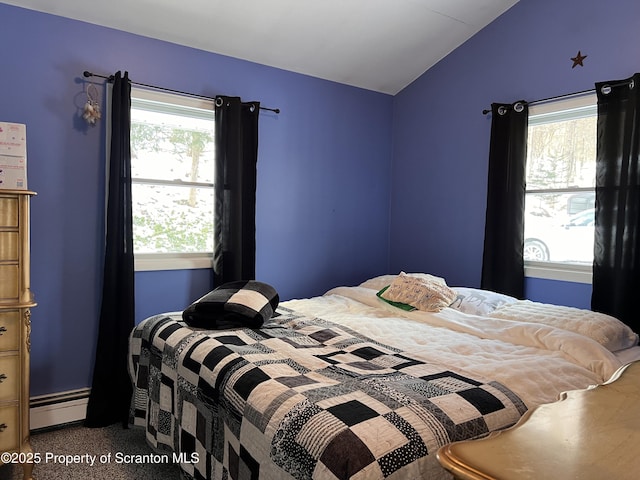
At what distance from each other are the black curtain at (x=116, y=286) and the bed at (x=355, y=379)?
39 cm

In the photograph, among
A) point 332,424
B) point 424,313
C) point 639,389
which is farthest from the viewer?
point 424,313

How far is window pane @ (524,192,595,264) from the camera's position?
8.86 ft

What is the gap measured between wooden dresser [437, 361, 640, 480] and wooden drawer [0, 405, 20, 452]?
2106 mm

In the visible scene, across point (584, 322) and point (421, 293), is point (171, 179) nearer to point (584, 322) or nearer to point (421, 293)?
point (421, 293)

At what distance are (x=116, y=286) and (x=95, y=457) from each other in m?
0.92

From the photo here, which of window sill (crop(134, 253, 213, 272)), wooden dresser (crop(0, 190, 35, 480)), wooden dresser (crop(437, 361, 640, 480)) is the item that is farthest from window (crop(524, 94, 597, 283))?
wooden dresser (crop(0, 190, 35, 480))

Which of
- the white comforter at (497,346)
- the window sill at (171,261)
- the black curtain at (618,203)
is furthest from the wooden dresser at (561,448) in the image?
the window sill at (171,261)

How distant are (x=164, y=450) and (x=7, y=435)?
710 mm

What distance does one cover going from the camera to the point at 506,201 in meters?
2.97

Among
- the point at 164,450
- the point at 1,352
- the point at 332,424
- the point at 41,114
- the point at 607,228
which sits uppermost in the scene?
the point at 41,114

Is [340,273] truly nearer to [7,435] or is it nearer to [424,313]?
[424,313]

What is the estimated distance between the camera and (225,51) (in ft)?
9.87

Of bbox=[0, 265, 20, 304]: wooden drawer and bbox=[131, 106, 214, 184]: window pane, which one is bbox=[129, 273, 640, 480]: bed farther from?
bbox=[131, 106, 214, 184]: window pane

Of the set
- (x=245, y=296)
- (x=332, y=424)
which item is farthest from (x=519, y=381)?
(x=245, y=296)
